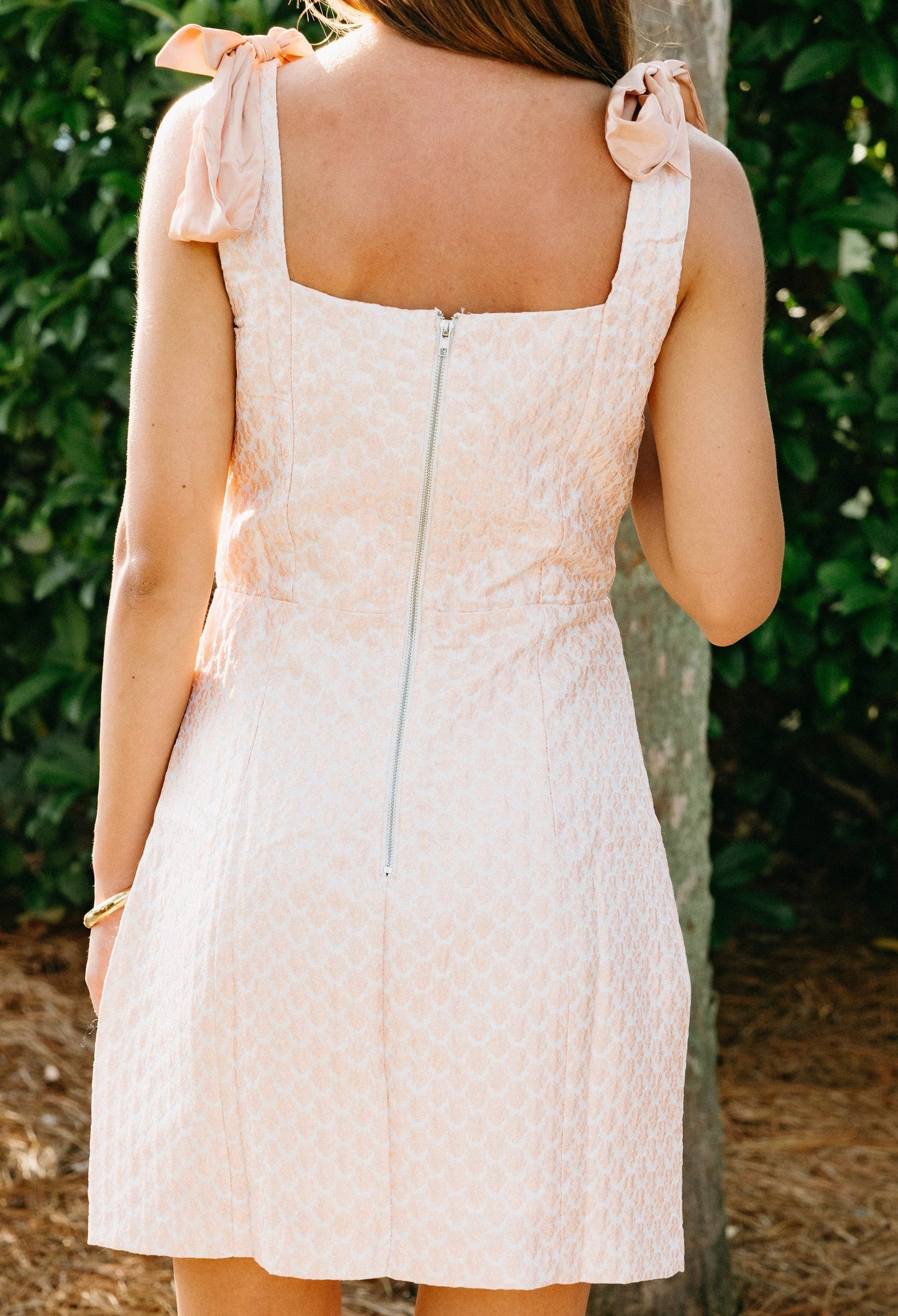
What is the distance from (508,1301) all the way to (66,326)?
2594 mm

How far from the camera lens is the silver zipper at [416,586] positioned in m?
1.26

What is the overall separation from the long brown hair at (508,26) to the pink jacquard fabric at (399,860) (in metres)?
0.13

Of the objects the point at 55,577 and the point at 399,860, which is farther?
the point at 55,577

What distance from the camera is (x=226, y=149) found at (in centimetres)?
125

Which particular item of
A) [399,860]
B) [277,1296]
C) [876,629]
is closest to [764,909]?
[876,629]

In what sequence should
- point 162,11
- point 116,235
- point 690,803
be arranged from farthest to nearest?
point 116,235 → point 162,11 → point 690,803

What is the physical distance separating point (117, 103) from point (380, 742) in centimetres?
253

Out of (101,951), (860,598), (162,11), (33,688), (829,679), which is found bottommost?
(33,688)

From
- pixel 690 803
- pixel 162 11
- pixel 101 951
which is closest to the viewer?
pixel 101 951

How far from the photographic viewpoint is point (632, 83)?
4.34ft

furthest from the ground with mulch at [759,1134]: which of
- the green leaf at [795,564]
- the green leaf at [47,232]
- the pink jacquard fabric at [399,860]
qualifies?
the green leaf at [47,232]

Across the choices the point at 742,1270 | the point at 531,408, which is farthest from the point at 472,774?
the point at 742,1270

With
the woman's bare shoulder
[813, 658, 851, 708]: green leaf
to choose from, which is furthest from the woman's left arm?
[813, 658, 851, 708]: green leaf

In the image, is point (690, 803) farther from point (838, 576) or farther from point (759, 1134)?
point (759, 1134)
